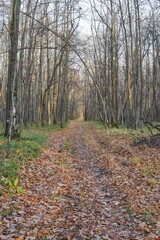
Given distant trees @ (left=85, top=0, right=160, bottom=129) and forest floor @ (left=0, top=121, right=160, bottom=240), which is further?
distant trees @ (left=85, top=0, right=160, bottom=129)

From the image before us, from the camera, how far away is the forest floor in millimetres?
5473

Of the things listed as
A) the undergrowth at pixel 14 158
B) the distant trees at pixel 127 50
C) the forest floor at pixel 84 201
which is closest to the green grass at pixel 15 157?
the undergrowth at pixel 14 158

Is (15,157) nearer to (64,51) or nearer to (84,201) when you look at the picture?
(84,201)

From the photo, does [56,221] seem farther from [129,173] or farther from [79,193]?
[129,173]

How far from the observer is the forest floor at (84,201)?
5473 mm

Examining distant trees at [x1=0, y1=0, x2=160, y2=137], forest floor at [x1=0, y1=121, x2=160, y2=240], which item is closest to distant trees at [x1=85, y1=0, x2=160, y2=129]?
distant trees at [x1=0, y1=0, x2=160, y2=137]

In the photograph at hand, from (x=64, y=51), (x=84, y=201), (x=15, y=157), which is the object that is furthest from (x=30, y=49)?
(x=84, y=201)

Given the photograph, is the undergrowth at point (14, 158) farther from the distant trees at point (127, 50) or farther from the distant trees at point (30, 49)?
the distant trees at point (127, 50)

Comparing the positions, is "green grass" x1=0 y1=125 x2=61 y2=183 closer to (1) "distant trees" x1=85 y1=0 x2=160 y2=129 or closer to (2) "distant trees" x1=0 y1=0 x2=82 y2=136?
(2) "distant trees" x1=0 y1=0 x2=82 y2=136

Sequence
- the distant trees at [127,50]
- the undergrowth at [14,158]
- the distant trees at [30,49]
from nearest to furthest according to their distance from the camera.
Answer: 1. the undergrowth at [14,158]
2. the distant trees at [30,49]
3. the distant trees at [127,50]

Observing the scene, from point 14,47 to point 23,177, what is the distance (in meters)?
6.72

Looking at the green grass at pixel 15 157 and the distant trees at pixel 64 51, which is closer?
the green grass at pixel 15 157

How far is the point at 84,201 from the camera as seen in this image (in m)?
7.31

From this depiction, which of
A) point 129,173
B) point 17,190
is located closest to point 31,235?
point 17,190
